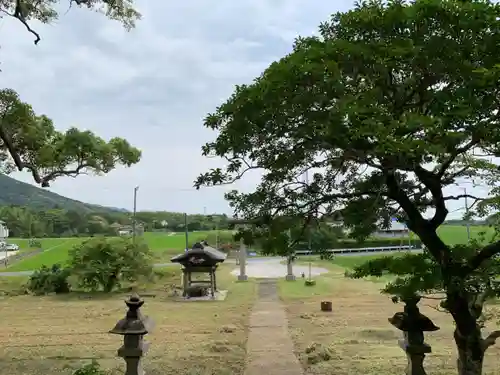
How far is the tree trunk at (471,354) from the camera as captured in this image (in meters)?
5.19

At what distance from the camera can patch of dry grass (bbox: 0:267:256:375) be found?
8828 millimetres

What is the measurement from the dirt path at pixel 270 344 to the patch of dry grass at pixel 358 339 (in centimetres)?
23

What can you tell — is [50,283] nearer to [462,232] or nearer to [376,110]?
[462,232]

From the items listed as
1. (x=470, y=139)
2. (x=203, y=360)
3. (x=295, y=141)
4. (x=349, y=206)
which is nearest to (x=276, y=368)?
(x=203, y=360)

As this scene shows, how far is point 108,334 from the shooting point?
476 inches

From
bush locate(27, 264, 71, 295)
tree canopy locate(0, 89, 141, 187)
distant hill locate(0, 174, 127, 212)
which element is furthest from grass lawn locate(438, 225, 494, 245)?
distant hill locate(0, 174, 127, 212)

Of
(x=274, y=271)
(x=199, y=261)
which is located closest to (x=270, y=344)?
(x=199, y=261)

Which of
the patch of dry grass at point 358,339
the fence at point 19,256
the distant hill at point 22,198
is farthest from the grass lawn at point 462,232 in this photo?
the distant hill at point 22,198

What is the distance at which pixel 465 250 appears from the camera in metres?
5.14

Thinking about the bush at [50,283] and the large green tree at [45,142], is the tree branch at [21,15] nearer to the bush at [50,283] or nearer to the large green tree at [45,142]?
the large green tree at [45,142]

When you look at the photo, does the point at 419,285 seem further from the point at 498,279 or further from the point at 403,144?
the point at 403,144

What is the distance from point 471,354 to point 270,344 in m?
5.86

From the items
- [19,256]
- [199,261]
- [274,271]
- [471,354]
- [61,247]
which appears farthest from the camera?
[19,256]

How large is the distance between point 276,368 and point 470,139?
5.63 m
